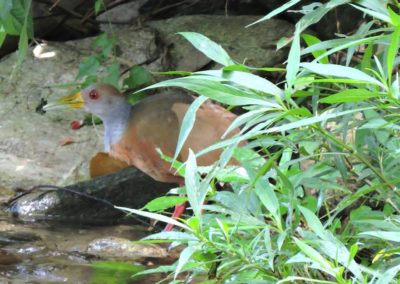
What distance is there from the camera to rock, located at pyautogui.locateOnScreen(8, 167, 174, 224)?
3.70m

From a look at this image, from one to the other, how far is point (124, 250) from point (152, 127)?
2.74 ft

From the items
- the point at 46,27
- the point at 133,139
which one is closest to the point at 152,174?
A: the point at 133,139

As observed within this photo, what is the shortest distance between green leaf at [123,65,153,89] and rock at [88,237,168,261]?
1.49 metres

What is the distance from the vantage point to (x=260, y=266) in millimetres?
1335

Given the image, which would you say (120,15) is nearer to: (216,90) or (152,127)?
(152,127)

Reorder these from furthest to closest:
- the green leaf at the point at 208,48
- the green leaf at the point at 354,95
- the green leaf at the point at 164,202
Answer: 1. the green leaf at the point at 164,202
2. the green leaf at the point at 208,48
3. the green leaf at the point at 354,95

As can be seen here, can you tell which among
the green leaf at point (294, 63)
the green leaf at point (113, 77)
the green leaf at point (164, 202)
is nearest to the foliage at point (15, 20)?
the green leaf at point (113, 77)

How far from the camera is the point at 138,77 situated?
4.30 metres

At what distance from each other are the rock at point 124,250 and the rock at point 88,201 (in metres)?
0.60

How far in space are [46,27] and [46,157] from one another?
1.35m

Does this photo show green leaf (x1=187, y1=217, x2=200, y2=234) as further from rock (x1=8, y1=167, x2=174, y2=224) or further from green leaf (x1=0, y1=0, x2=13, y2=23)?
rock (x1=8, y1=167, x2=174, y2=224)

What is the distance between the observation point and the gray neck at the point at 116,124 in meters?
3.73

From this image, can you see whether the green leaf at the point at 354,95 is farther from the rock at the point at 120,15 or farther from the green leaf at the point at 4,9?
the rock at the point at 120,15

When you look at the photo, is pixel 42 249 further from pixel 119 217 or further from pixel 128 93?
pixel 128 93
